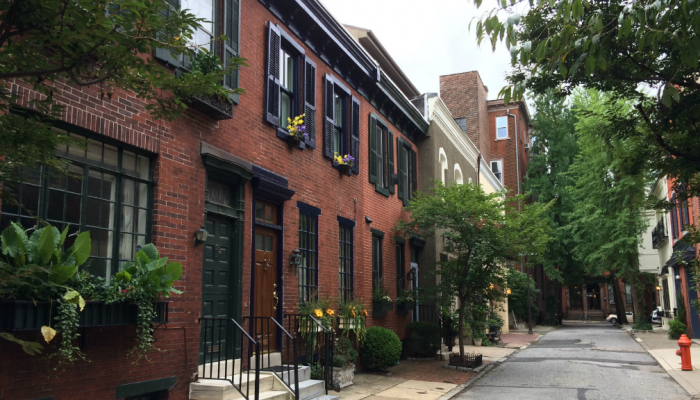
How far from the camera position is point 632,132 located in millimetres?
9242

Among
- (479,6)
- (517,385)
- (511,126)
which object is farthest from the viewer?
(511,126)

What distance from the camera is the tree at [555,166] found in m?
40.2

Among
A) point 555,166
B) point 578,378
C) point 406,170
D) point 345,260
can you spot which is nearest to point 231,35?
point 345,260

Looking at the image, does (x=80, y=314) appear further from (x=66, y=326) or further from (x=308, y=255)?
(x=308, y=255)

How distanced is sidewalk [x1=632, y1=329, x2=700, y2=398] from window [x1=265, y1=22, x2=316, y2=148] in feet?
30.2

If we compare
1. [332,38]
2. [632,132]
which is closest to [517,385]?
[632,132]

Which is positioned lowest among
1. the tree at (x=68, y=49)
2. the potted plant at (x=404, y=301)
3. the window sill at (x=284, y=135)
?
the potted plant at (x=404, y=301)

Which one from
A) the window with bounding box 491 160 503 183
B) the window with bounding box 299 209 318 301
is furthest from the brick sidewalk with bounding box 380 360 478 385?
the window with bounding box 491 160 503 183

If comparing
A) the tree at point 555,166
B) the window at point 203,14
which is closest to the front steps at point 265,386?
the window at point 203,14

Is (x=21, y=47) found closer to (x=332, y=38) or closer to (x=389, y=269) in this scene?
(x=332, y=38)

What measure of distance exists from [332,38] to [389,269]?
654 centimetres

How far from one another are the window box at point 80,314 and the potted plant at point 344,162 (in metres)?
6.55

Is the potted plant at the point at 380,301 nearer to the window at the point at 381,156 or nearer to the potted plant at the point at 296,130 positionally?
the window at the point at 381,156

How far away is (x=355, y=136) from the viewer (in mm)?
14305
